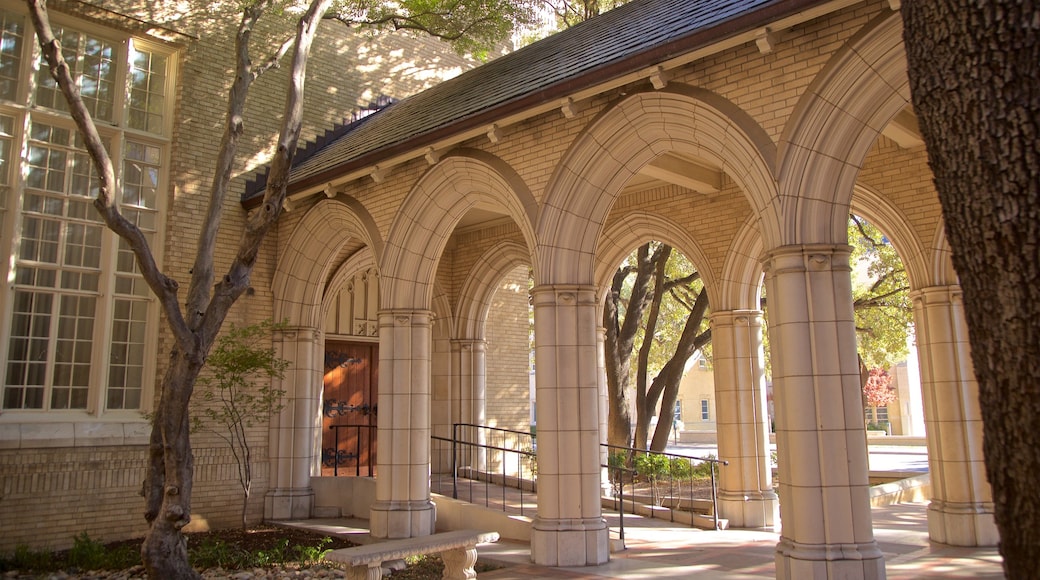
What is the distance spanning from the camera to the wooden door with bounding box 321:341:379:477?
14992 mm

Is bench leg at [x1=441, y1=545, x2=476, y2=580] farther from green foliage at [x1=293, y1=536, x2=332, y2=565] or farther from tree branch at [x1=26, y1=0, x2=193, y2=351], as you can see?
tree branch at [x1=26, y1=0, x2=193, y2=351]

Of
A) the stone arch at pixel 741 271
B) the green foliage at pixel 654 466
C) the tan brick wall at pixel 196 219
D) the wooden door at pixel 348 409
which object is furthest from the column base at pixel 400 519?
the green foliage at pixel 654 466

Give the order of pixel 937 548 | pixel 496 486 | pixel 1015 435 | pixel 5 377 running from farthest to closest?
pixel 496 486 → pixel 5 377 → pixel 937 548 → pixel 1015 435

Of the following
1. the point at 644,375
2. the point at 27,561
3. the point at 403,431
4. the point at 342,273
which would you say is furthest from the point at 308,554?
the point at 644,375

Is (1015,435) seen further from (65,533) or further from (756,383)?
(65,533)

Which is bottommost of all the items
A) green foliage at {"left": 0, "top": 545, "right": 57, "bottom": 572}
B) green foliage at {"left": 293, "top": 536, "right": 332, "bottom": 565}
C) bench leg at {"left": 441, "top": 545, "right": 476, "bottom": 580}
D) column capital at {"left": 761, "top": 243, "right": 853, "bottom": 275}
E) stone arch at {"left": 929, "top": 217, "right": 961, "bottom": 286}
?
green foliage at {"left": 0, "top": 545, "right": 57, "bottom": 572}

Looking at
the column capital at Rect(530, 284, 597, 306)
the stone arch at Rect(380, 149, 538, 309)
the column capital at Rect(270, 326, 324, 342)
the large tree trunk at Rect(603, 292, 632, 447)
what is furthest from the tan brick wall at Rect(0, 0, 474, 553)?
the large tree trunk at Rect(603, 292, 632, 447)

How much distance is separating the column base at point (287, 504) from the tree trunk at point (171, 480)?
4.98m

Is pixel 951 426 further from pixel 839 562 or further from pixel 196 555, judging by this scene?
pixel 196 555

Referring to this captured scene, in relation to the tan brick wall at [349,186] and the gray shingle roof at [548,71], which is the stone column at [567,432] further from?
the gray shingle roof at [548,71]

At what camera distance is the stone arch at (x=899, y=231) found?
1012 centimetres

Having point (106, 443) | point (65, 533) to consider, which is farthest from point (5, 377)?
point (65, 533)

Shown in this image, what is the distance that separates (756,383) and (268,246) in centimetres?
826

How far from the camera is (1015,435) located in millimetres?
2000
